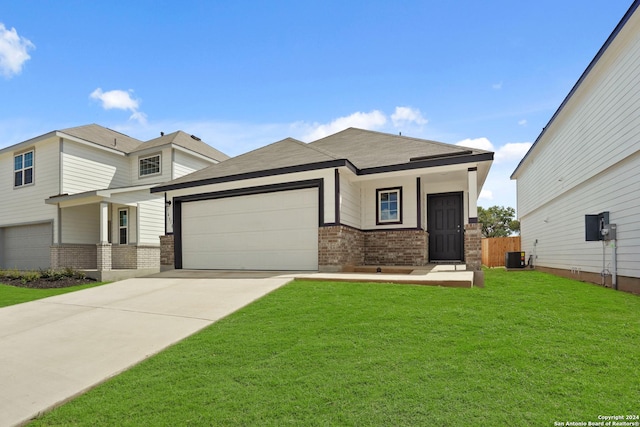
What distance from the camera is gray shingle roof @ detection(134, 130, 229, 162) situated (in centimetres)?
1703

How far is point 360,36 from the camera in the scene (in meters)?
10.0

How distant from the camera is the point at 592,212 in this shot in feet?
31.0

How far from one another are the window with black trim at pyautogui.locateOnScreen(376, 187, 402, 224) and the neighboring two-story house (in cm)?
930

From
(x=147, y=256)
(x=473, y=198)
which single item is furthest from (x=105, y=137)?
(x=473, y=198)

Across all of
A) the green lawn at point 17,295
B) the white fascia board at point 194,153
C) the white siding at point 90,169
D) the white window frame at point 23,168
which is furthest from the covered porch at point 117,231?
the green lawn at point 17,295

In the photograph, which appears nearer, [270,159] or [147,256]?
[270,159]

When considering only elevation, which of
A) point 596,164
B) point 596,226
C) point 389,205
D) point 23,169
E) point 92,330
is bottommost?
point 92,330

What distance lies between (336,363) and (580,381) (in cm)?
208

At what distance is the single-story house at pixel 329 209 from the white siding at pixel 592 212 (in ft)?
9.16

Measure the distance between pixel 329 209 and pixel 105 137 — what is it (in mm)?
14122

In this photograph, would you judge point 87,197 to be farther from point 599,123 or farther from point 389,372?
point 599,123

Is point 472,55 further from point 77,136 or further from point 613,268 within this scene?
point 77,136

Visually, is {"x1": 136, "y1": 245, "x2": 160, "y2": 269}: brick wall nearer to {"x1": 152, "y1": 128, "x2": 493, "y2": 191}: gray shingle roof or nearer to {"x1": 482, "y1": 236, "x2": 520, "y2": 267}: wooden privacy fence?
{"x1": 152, "y1": 128, "x2": 493, "y2": 191}: gray shingle roof

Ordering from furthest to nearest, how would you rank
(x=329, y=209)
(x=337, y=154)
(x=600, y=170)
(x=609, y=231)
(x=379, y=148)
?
(x=379, y=148), (x=337, y=154), (x=329, y=209), (x=600, y=170), (x=609, y=231)
